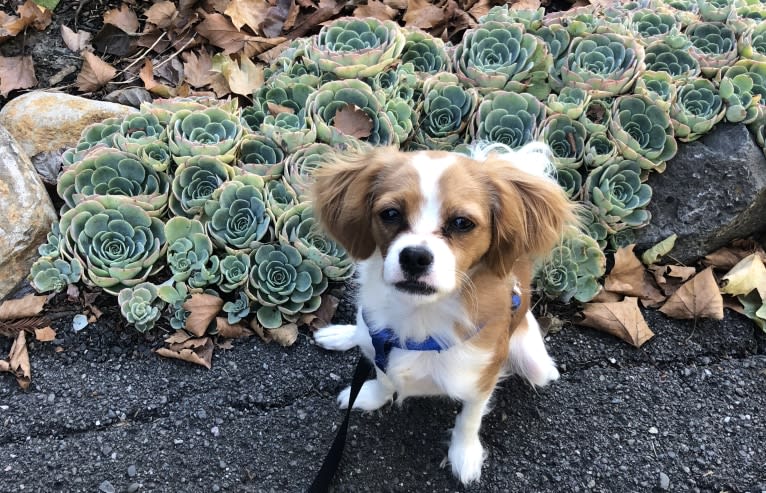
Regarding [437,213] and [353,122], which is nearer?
[437,213]

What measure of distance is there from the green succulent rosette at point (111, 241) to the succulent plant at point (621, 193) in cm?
224

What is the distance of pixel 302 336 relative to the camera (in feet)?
10.4

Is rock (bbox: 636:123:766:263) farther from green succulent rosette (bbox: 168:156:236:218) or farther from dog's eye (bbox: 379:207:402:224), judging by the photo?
green succulent rosette (bbox: 168:156:236:218)

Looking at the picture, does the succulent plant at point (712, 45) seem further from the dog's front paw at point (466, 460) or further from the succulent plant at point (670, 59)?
the dog's front paw at point (466, 460)

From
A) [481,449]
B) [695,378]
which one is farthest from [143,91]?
[695,378]

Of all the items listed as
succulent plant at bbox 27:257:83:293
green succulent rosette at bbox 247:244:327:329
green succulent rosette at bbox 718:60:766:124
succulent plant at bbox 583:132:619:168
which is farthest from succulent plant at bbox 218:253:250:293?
green succulent rosette at bbox 718:60:766:124

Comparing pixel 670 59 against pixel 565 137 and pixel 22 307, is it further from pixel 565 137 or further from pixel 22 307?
pixel 22 307

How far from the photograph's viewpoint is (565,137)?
3418 millimetres

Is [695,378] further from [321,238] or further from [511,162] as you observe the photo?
[321,238]

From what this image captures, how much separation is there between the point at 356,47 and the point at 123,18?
5.76 feet

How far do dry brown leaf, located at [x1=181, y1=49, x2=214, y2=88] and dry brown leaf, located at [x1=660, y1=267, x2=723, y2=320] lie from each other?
3.05 m

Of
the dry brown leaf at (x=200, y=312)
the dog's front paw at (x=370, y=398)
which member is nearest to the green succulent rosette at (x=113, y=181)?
the dry brown leaf at (x=200, y=312)

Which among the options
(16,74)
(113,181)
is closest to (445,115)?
A: (113,181)

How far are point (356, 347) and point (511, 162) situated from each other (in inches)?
51.1
